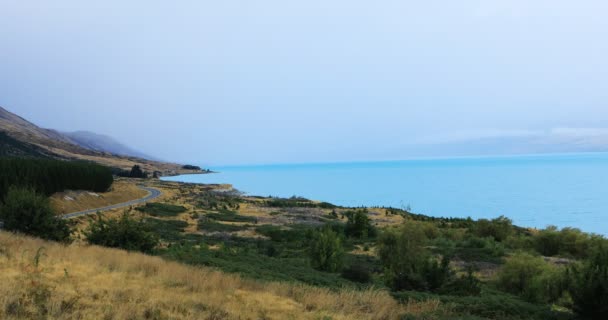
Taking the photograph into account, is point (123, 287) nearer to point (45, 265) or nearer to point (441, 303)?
point (45, 265)

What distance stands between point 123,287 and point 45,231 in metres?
11.2

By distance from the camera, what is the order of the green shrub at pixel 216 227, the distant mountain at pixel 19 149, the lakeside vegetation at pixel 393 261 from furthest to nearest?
the distant mountain at pixel 19 149, the green shrub at pixel 216 227, the lakeside vegetation at pixel 393 261

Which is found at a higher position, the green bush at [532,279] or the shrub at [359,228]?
the green bush at [532,279]

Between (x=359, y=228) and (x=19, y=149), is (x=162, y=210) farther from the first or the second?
(x=19, y=149)

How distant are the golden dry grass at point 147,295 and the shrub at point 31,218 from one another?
6321mm

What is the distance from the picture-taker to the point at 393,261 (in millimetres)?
21141

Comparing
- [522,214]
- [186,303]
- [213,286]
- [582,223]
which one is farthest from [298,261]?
[522,214]

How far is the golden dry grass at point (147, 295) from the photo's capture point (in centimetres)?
705

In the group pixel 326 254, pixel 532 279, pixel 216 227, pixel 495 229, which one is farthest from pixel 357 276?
pixel 495 229

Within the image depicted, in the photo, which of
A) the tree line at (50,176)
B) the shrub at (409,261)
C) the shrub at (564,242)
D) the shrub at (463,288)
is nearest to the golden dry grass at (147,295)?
Answer: the shrub at (409,261)

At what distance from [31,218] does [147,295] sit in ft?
41.5

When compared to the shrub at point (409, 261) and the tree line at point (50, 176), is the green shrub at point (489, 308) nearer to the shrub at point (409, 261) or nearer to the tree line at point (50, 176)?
the shrub at point (409, 261)

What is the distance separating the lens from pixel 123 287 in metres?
8.42

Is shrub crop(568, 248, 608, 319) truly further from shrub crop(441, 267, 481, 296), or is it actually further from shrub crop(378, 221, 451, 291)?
shrub crop(378, 221, 451, 291)
